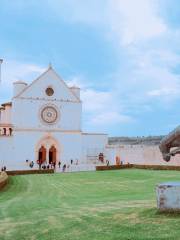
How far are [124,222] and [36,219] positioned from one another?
2.47m

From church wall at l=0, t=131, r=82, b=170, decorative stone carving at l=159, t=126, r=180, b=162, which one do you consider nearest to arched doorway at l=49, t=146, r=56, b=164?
church wall at l=0, t=131, r=82, b=170

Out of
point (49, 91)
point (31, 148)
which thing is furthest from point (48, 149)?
point (49, 91)

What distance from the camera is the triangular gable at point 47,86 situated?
5247cm

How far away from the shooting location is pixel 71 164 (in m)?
52.3

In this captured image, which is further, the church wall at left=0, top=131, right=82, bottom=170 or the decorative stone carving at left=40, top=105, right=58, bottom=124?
the decorative stone carving at left=40, top=105, right=58, bottom=124

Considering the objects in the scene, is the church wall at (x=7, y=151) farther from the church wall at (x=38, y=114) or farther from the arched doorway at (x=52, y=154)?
the arched doorway at (x=52, y=154)

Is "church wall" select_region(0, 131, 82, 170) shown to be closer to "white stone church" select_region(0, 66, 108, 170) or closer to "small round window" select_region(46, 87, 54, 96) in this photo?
"white stone church" select_region(0, 66, 108, 170)

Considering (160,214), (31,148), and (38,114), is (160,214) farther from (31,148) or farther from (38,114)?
(38,114)

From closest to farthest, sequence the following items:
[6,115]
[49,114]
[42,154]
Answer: [42,154] → [49,114] → [6,115]

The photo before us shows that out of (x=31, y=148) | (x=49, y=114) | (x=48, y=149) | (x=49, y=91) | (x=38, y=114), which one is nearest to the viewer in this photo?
(x=31, y=148)

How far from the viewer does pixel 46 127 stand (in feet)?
173

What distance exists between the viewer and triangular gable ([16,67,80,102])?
2066 inches

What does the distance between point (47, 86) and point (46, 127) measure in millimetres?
5676

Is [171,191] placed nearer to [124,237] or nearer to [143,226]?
[143,226]
